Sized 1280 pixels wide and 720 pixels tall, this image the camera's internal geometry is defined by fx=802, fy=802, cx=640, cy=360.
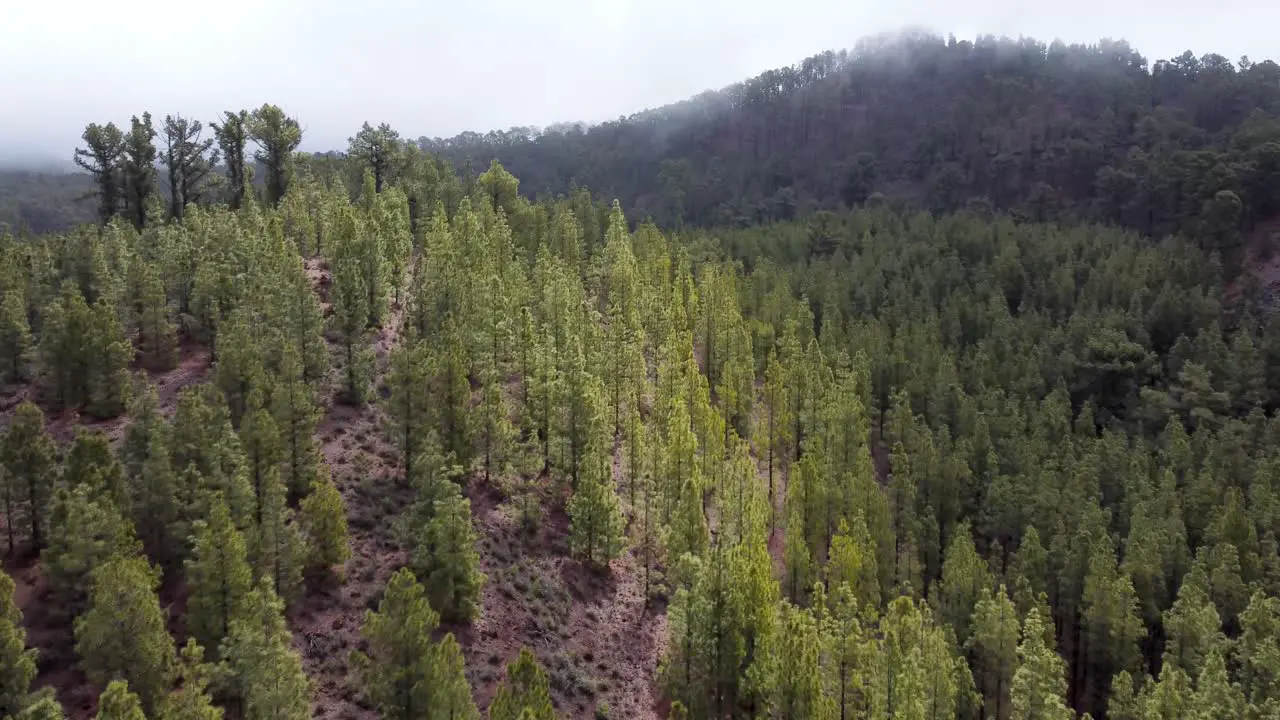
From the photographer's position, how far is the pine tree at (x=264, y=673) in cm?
2994

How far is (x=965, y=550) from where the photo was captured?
57438 mm

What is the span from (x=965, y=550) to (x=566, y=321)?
112 feet

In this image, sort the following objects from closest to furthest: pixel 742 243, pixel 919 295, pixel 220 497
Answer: pixel 220 497, pixel 919 295, pixel 742 243

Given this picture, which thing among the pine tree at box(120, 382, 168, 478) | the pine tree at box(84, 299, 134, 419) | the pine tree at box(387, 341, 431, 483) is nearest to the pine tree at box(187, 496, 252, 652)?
the pine tree at box(120, 382, 168, 478)

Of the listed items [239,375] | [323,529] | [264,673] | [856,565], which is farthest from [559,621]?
[239,375]

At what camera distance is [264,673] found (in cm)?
2995

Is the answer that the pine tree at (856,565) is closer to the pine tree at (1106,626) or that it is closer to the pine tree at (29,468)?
the pine tree at (1106,626)

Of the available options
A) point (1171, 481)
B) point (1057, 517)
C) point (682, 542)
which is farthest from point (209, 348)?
point (1171, 481)

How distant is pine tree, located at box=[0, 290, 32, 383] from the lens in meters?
53.8

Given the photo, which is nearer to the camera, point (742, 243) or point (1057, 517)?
point (1057, 517)

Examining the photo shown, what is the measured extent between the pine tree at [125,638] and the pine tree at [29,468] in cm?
1072

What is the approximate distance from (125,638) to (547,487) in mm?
28399

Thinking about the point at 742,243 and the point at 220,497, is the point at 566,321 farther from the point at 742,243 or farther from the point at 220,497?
the point at 742,243

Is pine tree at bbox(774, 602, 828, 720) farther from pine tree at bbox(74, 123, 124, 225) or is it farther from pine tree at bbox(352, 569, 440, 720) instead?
pine tree at bbox(74, 123, 124, 225)
